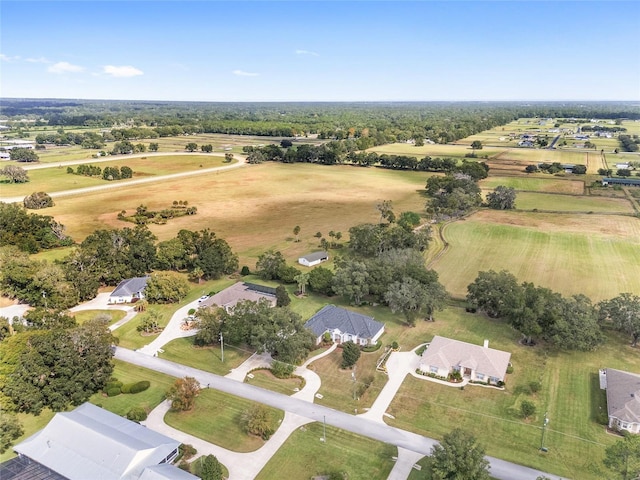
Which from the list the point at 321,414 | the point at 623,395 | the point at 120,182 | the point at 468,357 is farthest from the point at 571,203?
the point at 120,182

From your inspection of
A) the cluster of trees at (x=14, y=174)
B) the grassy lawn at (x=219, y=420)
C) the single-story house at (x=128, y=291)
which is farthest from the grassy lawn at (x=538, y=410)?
the cluster of trees at (x=14, y=174)

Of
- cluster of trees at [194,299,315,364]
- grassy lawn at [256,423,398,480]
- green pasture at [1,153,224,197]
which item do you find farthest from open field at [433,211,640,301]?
green pasture at [1,153,224,197]

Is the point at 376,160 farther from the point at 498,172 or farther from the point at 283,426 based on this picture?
the point at 283,426

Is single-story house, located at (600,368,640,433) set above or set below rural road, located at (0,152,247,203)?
below

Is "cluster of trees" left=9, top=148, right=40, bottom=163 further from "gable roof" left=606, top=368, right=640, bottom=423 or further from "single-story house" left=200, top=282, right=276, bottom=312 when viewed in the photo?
"gable roof" left=606, top=368, right=640, bottom=423

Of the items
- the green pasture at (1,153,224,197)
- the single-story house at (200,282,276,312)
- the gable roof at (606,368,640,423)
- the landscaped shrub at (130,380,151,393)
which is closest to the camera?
the gable roof at (606,368,640,423)

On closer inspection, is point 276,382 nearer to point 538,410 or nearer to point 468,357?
point 468,357

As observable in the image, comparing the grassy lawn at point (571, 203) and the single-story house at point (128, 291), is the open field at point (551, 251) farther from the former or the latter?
the single-story house at point (128, 291)
